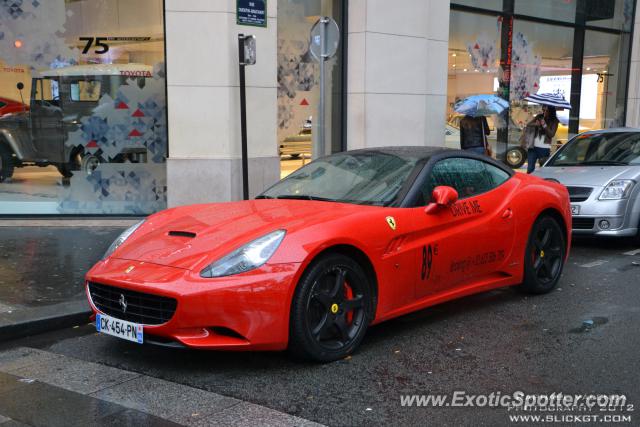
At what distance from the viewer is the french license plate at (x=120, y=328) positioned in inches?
166

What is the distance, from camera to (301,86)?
1181cm

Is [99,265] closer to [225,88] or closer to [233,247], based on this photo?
[233,247]

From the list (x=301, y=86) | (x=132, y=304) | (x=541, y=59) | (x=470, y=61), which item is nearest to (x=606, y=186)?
(x=301, y=86)

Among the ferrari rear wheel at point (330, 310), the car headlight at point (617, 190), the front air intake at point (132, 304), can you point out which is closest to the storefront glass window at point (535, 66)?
the car headlight at point (617, 190)

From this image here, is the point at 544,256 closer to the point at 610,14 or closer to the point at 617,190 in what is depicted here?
the point at 617,190

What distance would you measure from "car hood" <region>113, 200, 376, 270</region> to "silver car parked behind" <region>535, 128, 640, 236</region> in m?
4.52

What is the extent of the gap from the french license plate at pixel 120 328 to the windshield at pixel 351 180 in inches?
68.1

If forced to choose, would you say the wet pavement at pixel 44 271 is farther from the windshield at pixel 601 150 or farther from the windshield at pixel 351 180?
the windshield at pixel 601 150

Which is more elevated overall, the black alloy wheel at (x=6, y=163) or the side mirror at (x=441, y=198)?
the side mirror at (x=441, y=198)

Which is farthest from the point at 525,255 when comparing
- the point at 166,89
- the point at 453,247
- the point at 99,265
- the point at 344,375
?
the point at 166,89

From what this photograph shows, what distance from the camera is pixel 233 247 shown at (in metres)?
4.28

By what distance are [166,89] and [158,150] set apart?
105 centimetres
